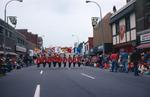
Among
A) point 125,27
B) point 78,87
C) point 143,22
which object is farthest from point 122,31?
point 78,87

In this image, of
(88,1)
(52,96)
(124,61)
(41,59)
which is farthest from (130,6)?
(52,96)

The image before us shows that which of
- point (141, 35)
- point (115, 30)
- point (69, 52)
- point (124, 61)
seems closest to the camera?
point (124, 61)

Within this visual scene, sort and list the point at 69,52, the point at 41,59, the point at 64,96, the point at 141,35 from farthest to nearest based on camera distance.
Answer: the point at 69,52 < the point at 41,59 < the point at 141,35 < the point at 64,96

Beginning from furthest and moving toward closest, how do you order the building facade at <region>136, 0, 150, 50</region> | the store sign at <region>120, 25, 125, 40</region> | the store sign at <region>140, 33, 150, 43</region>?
1. the store sign at <region>120, 25, 125, 40</region>
2. the building facade at <region>136, 0, 150, 50</region>
3. the store sign at <region>140, 33, 150, 43</region>

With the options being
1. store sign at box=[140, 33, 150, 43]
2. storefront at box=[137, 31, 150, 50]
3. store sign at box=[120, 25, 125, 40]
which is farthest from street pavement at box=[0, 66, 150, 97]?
store sign at box=[120, 25, 125, 40]

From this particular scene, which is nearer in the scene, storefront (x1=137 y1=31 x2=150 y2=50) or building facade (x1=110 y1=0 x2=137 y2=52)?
storefront (x1=137 y1=31 x2=150 y2=50)

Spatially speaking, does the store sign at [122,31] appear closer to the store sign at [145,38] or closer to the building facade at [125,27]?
the building facade at [125,27]

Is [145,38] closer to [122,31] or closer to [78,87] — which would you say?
[122,31]

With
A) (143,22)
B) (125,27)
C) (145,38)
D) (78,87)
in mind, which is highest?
(125,27)

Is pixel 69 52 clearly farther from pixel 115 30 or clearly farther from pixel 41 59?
pixel 115 30

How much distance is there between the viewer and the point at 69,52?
50.1 metres

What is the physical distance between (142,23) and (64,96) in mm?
30898

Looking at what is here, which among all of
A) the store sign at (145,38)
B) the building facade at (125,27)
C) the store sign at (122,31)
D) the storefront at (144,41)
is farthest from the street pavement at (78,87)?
the store sign at (122,31)

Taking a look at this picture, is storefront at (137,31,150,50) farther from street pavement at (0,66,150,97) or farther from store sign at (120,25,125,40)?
street pavement at (0,66,150,97)
